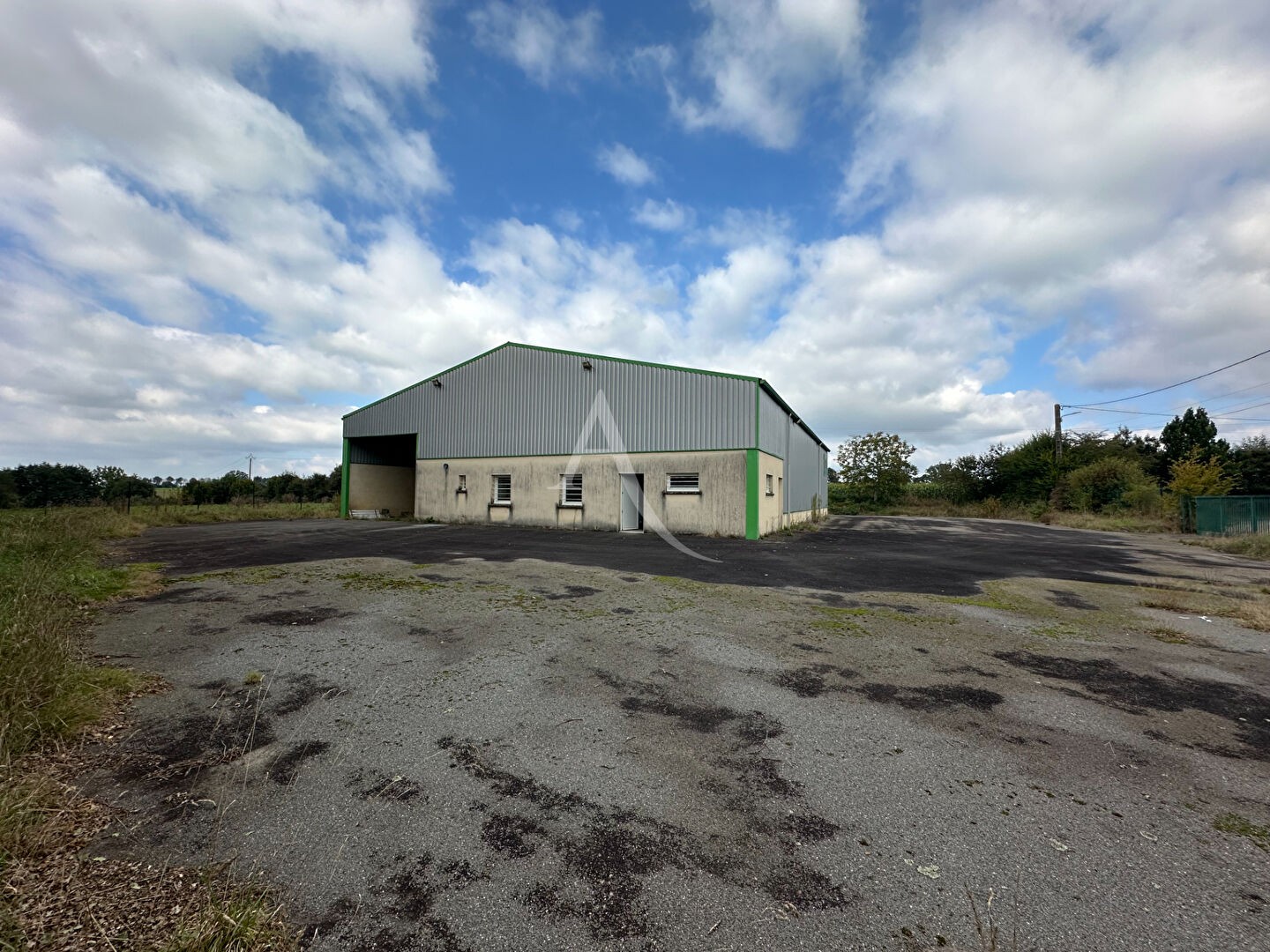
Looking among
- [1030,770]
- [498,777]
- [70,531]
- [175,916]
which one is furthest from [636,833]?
[70,531]

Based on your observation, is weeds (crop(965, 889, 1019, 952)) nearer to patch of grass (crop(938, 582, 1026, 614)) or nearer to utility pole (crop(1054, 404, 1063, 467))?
patch of grass (crop(938, 582, 1026, 614))

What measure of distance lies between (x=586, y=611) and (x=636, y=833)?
4009 mm

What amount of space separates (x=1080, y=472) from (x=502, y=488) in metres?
31.9

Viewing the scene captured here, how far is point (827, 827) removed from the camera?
2.48 metres

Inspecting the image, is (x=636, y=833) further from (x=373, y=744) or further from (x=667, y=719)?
(x=373, y=744)

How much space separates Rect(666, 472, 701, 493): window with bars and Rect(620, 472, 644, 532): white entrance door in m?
1.12

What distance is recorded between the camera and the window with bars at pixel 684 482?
16719 millimetres

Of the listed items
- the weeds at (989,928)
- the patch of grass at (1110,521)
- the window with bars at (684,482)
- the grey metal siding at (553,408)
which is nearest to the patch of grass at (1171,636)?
the weeds at (989,928)

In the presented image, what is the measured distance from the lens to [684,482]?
17031mm

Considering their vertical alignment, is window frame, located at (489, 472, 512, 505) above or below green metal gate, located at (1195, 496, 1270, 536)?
above

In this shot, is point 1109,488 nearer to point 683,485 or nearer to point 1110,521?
point 1110,521

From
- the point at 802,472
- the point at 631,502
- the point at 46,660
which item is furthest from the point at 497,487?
the point at 46,660

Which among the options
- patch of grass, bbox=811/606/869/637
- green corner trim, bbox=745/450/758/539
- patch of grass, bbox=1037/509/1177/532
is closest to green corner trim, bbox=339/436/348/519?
green corner trim, bbox=745/450/758/539

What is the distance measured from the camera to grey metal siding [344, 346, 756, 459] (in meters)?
16.5
